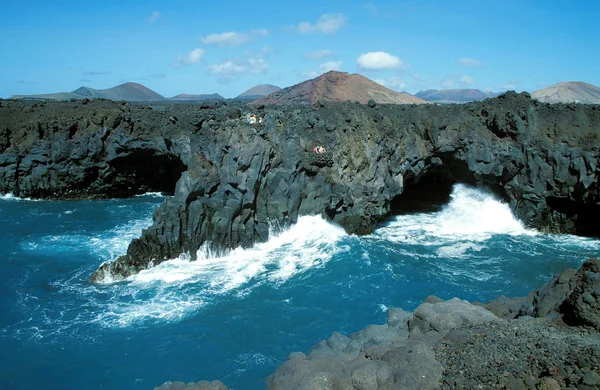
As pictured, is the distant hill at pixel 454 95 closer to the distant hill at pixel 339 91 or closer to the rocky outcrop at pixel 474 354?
the distant hill at pixel 339 91

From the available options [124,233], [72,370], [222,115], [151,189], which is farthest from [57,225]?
[72,370]

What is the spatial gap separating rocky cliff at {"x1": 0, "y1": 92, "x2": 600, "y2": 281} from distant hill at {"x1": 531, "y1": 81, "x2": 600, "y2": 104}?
28.2m

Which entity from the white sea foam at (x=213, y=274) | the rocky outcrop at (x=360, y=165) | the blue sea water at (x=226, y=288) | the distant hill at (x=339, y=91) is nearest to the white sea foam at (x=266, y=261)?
the white sea foam at (x=213, y=274)

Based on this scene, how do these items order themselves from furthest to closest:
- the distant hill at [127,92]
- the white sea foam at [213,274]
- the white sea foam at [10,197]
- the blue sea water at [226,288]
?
the distant hill at [127,92] < the white sea foam at [10,197] < the white sea foam at [213,274] < the blue sea water at [226,288]

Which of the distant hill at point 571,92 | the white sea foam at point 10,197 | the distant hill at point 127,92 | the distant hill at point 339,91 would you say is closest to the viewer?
the white sea foam at point 10,197

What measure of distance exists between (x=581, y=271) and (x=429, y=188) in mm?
30088

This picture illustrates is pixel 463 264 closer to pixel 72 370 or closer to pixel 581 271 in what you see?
pixel 581 271

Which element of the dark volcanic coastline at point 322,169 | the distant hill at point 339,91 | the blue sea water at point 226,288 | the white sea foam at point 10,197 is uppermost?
the distant hill at point 339,91

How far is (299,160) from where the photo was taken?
112ft

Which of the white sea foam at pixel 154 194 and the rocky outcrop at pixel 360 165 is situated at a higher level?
the rocky outcrop at pixel 360 165

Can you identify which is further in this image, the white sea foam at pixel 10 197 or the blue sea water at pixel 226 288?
the white sea foam at pixel 10 197

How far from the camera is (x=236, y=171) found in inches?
1241

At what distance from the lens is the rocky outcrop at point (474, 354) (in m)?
12.4

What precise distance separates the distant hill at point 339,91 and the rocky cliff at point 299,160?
15.3 metres
